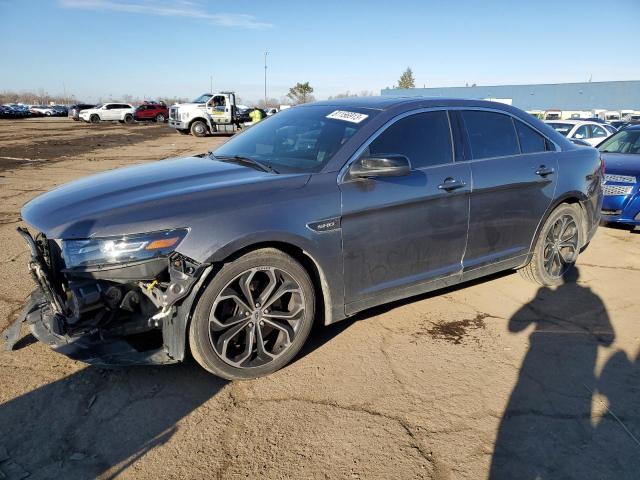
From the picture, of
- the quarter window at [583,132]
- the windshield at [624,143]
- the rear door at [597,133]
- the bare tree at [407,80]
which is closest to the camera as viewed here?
the windshield at [624,143]

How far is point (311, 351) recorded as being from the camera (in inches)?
130

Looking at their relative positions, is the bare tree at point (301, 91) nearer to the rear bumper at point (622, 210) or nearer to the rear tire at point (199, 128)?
the rear tire at point (199, 128)

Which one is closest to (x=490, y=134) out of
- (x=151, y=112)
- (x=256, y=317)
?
(x=256, y=317)

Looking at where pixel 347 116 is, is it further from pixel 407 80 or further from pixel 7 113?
pixel 407 80

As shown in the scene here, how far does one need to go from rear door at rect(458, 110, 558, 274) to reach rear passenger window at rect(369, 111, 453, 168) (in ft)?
0.82

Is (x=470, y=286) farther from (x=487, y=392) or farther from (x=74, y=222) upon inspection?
(x=74, y=222)

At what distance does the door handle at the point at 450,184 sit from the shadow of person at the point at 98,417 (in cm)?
207

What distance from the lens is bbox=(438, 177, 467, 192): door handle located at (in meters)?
3.49

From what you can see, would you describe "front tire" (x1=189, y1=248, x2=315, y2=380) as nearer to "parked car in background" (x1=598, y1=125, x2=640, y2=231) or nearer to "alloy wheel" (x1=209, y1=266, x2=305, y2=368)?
"alloy wheel" (x1=209, y1=266, x2=305, y2=368)

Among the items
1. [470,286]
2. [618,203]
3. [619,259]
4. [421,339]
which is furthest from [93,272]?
[618,203]

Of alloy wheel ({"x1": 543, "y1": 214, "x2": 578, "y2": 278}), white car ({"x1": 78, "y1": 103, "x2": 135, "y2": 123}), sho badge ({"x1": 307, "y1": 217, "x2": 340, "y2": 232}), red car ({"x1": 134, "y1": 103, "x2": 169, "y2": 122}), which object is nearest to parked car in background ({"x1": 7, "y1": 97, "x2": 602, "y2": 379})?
sho badge ({"x1": 307, "y1": 217, "x2": 340, "y2": 232})

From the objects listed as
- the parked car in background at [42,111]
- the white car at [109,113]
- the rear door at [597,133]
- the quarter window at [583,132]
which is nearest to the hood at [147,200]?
the quarter window at [583,132]

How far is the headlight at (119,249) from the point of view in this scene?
8.34 ft

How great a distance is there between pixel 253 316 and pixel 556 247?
3.17 meters
